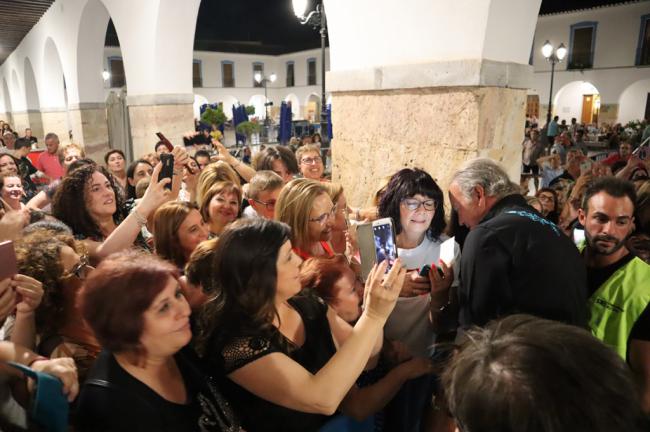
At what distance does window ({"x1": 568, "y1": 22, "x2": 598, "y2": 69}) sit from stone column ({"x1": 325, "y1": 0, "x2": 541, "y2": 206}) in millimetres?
22185

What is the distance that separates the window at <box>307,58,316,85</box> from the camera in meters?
32.2

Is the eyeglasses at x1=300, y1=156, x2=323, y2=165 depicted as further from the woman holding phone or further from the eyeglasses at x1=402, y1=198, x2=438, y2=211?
the woman holding phone

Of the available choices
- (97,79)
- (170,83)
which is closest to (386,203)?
(170,83)

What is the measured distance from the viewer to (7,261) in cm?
138

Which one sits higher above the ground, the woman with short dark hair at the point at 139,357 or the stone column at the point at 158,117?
the stone column at the point at 158,117

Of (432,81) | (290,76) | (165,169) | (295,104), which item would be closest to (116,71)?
(290,76)

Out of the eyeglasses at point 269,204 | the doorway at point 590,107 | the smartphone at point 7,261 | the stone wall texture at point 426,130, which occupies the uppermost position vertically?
the doorway at point 590,107

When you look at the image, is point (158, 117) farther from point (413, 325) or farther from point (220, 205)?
point (413, 325)

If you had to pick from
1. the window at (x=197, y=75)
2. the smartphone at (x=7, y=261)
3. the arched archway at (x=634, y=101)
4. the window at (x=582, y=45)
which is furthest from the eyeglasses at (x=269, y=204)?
the window at (x=197, y=75)

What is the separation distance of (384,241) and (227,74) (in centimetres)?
3362

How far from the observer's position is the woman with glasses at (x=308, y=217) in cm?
238

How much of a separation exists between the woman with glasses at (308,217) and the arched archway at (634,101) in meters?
22.5

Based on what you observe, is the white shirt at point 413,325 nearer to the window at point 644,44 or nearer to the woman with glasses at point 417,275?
the woman with glasses at point 417,275

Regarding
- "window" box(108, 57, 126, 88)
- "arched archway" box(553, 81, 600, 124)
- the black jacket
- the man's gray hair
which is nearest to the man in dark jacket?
the black jacket
